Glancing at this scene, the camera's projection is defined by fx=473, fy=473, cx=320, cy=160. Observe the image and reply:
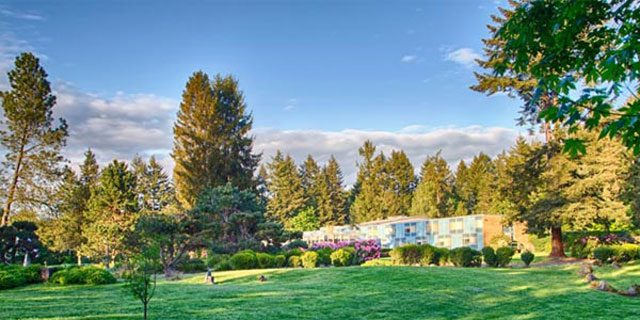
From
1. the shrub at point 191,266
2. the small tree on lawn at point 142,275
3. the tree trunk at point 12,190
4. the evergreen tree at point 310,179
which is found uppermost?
the evergreen tree at point 310,179

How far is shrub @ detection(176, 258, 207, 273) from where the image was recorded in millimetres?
17844

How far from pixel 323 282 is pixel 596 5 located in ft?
30.8

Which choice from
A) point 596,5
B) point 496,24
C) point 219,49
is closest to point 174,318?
point 596,5

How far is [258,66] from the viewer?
1905 cm

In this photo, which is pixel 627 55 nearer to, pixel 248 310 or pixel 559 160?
pixel 248 310

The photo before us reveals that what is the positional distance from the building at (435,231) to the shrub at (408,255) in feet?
29.9

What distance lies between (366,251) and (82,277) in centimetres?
1114

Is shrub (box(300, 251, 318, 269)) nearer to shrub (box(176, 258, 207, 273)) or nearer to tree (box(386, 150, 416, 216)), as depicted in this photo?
shrub (box(176, 258, 207, 273))

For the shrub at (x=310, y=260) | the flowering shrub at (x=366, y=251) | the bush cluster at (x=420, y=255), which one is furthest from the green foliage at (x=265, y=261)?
the bush cluster at (x=420, y=255)

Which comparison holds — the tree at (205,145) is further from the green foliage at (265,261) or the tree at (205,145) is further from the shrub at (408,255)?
the shrub at (408,255)

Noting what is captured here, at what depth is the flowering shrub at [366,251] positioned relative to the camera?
1967cm

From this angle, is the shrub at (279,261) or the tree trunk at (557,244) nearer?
the shrub at (279,261)

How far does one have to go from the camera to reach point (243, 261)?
56.9ft

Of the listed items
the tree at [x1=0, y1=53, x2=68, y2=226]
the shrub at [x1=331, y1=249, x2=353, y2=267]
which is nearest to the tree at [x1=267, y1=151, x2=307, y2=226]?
the tree at [x1=0, y1=53, x2=68, y2=226]
